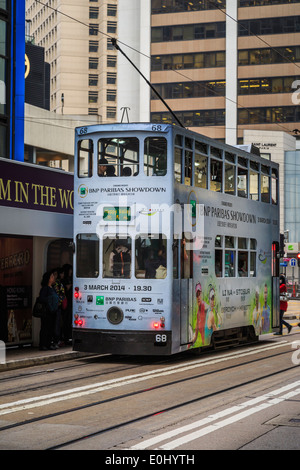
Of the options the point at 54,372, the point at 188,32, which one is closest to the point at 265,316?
the point at 54,372

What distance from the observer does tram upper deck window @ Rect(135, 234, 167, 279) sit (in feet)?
47.4

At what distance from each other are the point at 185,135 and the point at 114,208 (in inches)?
76.3

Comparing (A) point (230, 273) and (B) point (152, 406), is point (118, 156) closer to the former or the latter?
(A) point (230, 273)

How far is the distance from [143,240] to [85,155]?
6.35 ft

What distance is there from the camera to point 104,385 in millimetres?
12094

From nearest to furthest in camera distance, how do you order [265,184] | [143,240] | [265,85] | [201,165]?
[143,240]
[201,165]
[265,184]
[265,85]

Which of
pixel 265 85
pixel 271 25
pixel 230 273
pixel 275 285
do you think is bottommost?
pixel 275 285

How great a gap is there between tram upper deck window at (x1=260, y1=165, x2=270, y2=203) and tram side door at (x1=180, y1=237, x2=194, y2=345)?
443cm

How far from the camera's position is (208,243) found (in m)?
15.9

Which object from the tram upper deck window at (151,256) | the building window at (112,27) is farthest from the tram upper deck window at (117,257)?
the building window at (112,27)

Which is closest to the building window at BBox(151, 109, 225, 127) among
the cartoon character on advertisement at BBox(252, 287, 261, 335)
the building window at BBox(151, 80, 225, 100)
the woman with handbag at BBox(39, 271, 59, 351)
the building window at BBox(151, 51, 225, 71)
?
the building window at BBox(151, 80, 225, 100)
